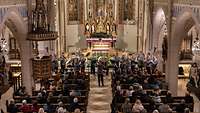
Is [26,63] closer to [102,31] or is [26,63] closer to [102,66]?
[102,66]

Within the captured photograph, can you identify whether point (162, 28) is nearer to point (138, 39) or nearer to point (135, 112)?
point (138, 39)

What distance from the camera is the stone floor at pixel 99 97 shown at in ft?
59.8

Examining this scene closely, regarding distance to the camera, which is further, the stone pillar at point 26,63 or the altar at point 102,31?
the altar at point 102,31

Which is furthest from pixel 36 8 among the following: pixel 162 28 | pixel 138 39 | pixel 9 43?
pixel 138 39

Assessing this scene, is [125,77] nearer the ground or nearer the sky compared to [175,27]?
nearer the ground

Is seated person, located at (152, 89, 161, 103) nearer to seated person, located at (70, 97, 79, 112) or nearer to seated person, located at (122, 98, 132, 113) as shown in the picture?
seated person, located at (122, 98, 132, 113)

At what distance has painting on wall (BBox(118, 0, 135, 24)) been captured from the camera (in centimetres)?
3269

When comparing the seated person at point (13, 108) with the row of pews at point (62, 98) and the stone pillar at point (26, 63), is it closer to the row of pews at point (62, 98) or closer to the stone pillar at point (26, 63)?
the row of pews at point (62, 98)

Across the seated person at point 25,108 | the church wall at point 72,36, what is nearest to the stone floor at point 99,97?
the seated person at point 25,108

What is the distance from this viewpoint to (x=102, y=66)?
22.6 meters

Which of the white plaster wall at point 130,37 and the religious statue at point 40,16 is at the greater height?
the religious statue at point 40,16

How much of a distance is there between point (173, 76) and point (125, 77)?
99.3 inches

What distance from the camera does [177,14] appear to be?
733 inches

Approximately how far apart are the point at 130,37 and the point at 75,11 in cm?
521
